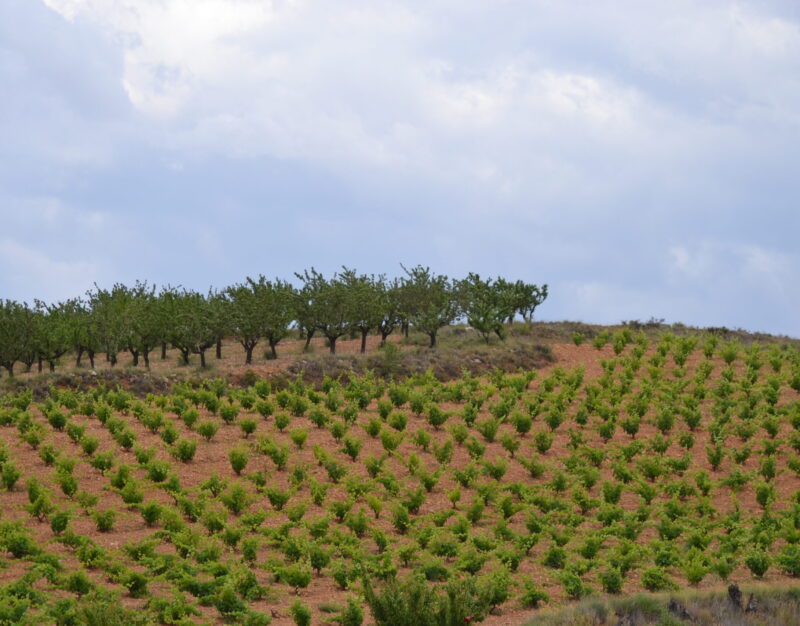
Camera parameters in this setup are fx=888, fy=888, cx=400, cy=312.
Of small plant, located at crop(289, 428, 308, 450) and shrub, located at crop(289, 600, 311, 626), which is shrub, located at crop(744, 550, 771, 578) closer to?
shrub, located at crop(289, 600, 311, 626)

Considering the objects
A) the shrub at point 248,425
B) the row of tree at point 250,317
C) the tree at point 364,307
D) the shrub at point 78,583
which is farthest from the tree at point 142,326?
the shrub at point 78,583

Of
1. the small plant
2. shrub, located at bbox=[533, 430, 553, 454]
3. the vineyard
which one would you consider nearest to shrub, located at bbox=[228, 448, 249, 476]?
the vineyard

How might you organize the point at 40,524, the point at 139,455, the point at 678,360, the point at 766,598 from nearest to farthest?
1. the point at 766,598
2. the point at 40,524
3. the point at 139,455
4. the point at 678,360

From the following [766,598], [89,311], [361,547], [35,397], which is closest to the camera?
[766,598]

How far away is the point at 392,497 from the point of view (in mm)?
17422

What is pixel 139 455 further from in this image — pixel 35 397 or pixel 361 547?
pixel 35 397

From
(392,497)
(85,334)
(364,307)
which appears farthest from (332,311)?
(392,497)

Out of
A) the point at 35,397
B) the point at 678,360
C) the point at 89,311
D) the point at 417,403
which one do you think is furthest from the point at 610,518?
the point at 89,311

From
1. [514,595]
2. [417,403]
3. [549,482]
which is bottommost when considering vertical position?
[514,595]

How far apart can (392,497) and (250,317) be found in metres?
17.3

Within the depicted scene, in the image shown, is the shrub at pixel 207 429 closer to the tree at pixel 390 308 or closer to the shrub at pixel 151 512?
the shrub at pixel 151 512

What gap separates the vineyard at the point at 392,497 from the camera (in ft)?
40.9

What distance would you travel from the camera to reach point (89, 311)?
141ft

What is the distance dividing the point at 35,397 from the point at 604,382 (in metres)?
17.0
